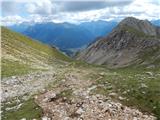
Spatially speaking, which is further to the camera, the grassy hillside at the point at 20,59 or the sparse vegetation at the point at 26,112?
the grassy hillside at the point at 20,59

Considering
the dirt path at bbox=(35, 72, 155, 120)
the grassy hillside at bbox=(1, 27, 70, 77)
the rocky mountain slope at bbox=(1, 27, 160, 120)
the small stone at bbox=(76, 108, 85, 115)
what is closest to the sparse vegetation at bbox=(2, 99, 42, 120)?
the rocky mountain slope at bbox=(1, 27, 160, 120)

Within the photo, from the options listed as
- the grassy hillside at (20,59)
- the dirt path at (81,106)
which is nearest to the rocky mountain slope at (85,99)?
the dirt path at (81,106)

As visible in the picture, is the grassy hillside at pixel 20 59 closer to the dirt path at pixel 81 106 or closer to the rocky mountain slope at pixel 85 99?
the rocky mountain slope at pixel 85 99

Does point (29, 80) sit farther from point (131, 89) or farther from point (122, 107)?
point (122, 107)

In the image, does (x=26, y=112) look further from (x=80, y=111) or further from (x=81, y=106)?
(x=80, y=111)

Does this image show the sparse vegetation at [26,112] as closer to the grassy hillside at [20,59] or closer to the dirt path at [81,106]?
the dirt path at [81,106]

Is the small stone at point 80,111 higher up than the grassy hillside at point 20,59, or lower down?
higher up

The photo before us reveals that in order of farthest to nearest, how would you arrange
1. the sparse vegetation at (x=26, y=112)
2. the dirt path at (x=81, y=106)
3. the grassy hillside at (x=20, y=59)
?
the grassy hillside at (x=20, y=59)
the sparse vegetation at (x=26, y=112)
the dirt path at (x=81, y=106)

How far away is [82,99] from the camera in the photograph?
30.4 metres

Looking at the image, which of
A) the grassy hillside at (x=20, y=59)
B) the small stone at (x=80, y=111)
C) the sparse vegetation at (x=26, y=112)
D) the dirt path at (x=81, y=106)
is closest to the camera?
the dirt path at (x=81, y=106)

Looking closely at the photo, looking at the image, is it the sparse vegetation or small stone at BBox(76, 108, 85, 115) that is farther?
the sparse vegetation

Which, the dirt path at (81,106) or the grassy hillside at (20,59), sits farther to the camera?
the grassy hillside at (20,59)

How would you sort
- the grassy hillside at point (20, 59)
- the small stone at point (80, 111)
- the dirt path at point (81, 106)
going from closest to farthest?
the dirt path at point (81, 106) → the small stone at point (80, 111) → the grassy hillside at point (20, 59)

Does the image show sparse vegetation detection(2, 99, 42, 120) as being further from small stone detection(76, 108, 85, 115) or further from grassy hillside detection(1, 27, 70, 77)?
grassy hillside detection(1, 27, 70, 77)
